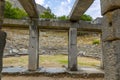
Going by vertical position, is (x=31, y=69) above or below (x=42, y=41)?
below

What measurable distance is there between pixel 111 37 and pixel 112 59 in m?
0.33

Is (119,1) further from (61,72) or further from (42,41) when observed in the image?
(42,41)

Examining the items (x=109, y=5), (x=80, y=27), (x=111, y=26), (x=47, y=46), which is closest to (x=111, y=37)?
(x=111, y=26)

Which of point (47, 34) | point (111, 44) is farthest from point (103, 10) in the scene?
point (47, 34)

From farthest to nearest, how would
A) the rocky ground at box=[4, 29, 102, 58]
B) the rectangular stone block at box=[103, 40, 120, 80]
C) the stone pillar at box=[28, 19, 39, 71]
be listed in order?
1. the rocky ground at box=[4, 29, 102, 58]
2. the stone pillar at box=[28, 19, 39, 71]
3. the rectangular stone block at box=[103, 40, 120, 80]

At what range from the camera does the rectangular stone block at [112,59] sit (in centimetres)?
277

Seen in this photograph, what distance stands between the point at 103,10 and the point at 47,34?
25.3 metres

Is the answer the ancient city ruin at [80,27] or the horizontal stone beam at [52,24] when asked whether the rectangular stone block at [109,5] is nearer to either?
the ancient city ruin at [80,27]

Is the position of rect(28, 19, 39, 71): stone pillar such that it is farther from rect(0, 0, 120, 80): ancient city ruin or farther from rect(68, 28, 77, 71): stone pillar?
rect(68, 28, 77, 71): stone pillar

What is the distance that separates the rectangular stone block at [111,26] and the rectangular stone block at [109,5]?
0.07m

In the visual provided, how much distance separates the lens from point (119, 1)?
108 inches

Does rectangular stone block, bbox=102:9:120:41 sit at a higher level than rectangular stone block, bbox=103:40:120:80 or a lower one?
higher

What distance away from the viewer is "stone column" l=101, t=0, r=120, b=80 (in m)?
2.79

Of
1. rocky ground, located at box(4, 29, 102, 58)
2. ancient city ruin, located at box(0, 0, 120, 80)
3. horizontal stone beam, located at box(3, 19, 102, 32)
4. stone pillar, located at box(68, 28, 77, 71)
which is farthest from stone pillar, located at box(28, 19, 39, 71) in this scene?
rocky ground, located at box(4, 29, 102, 58)
